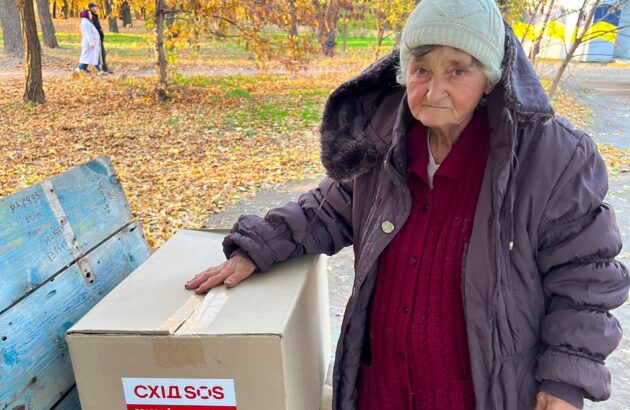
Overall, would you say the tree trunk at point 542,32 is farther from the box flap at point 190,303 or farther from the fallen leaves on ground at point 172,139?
the box flap at point 190,303

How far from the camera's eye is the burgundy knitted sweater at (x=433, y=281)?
4.93ft

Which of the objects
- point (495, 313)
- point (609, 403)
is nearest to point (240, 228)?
point (495, 313)

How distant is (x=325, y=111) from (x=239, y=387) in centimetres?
88

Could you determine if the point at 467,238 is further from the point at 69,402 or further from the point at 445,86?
the point at 69,402

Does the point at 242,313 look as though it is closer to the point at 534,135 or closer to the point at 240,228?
the point at 240,228

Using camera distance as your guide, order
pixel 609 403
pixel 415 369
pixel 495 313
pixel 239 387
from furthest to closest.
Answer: pixel 609 403, pixel 415 369, pixel 495 313, pixel 239 387

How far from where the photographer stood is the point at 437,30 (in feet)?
4.51

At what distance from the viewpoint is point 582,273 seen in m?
1.38

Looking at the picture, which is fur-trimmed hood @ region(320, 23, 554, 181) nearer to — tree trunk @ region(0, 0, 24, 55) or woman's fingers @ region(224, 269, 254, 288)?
woman's fingers @ region(224, 269, 254, 288)

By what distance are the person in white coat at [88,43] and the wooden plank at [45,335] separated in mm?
12600

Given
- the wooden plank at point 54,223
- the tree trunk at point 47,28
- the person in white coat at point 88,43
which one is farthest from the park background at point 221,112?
the tree trunk at point 47,28

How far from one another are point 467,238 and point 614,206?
4469 millimetres

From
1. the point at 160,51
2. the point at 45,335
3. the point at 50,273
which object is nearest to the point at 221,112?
the point at 160,51

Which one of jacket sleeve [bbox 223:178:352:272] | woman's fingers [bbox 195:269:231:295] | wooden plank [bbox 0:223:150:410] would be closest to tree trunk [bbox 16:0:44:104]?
wooden plank [bbox 0:223:150:410]
